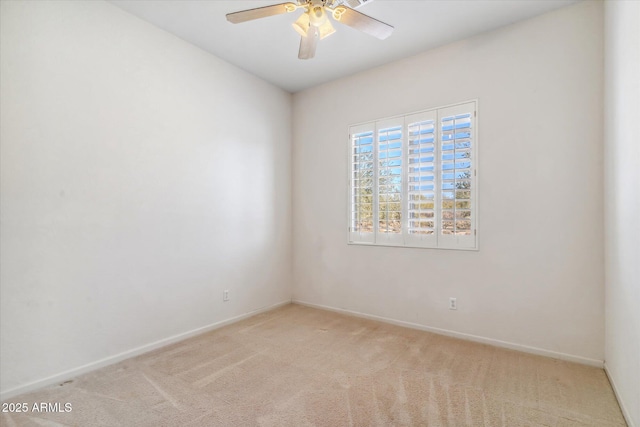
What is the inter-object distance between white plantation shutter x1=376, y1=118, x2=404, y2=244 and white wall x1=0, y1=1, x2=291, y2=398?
1551 mm

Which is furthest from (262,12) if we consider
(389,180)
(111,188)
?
(389,180)

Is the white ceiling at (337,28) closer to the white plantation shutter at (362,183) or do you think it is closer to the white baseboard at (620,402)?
the white plantation shutter at (362,183)

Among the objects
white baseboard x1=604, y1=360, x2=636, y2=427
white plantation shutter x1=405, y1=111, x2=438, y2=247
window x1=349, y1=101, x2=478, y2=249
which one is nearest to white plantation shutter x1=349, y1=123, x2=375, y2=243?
window x1=349, y1=101, x2=478, y2=249

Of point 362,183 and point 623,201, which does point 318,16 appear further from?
point 623,201

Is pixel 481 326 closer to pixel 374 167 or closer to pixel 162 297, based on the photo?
pixel 374 167

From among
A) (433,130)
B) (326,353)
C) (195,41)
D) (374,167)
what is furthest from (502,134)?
(195,41)

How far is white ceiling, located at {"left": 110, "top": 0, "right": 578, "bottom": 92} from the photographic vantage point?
2553 mm

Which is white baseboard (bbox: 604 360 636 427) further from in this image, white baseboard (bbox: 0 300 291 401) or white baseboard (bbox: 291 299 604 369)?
white baseboard (bbox: 0 300 291 401)

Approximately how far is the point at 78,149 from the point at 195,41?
1.54 meters

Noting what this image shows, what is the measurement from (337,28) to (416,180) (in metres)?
1.65

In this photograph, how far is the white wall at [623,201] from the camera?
1.66 metres

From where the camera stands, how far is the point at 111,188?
2551 mm

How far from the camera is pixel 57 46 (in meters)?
2.27

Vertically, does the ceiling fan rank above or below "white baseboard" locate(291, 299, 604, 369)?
above
